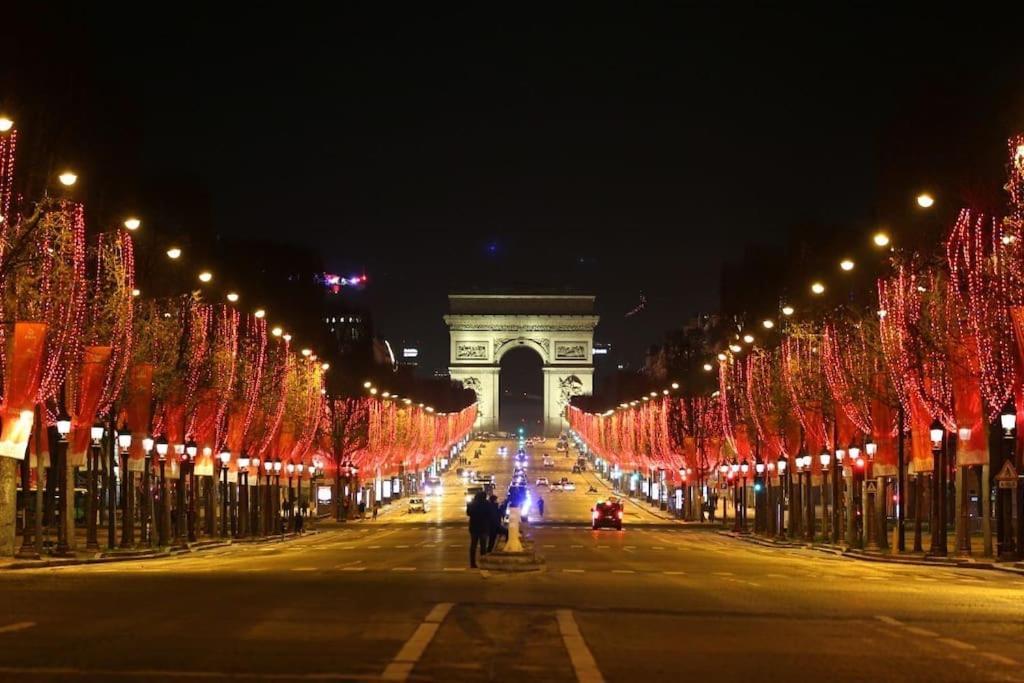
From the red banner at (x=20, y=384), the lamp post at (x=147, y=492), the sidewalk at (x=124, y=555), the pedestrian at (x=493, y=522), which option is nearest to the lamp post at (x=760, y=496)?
the sidewalk at (x=124, y=555)

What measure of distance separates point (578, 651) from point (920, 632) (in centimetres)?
484

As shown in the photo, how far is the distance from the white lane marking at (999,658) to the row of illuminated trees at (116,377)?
25.9 meters

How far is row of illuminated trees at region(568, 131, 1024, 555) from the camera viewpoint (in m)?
44.8

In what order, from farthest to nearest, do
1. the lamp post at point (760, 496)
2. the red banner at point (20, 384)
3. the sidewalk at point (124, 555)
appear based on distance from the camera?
1. the lamp post at point (760, 496)
2. the sidewalk at point (124, 555)
3. the red banner at point (20, 384)

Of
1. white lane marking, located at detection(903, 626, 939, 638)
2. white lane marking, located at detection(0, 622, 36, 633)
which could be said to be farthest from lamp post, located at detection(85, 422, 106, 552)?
white lane marking, located at detection(903, 626, 939, 638)

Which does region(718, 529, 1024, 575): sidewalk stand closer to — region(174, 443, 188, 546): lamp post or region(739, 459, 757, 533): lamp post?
region(739, 459, 757, 533): lamp post

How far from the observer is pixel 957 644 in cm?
1917

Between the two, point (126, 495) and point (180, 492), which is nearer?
point (126, 495)

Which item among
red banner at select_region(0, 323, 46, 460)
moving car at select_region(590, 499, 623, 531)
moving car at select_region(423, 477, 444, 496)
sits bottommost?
moving car at select_region(423, 477, 444, 496)

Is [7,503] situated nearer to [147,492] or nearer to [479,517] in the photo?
[479,517]

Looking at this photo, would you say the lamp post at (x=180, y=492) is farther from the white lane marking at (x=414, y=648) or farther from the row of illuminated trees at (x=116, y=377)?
the white lane marking at (x=414, y=648)

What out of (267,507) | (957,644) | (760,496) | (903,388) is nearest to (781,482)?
(760,496)

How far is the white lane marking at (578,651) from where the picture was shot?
15789mm

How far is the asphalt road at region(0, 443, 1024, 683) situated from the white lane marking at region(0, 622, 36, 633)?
1.6 inches
